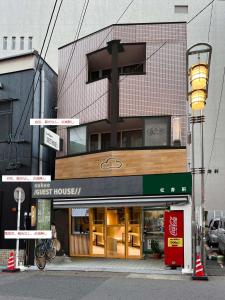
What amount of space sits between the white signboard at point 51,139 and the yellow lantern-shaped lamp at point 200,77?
20.5 ft

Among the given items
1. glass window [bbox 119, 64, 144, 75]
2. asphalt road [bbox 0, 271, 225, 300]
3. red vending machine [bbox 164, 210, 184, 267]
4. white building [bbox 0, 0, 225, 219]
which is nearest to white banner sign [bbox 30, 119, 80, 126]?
red vending machine [bbox 164, 210, 184, 267]

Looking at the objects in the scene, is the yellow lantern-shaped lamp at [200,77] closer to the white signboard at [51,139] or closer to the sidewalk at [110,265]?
the white signboard at [51,139]

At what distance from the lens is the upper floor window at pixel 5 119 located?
18672mm

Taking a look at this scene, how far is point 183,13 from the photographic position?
120 feet

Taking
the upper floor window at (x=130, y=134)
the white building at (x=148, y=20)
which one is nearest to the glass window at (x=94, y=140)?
the upper floor window at (x=130, y=134)

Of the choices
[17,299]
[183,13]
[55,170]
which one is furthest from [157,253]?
[183,13]

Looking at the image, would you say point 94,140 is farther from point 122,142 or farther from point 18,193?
point 18,193

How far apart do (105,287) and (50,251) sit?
529cm

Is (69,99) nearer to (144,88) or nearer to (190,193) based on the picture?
(144,88)

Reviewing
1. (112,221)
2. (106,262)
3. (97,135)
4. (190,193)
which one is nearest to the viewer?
(190,193)

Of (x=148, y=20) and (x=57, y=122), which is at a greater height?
(x=148, y=20)

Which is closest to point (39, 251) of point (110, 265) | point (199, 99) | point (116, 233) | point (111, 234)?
point (110, 265)

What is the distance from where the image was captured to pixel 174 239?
15273mm

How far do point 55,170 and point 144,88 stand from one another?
5.31 meters
